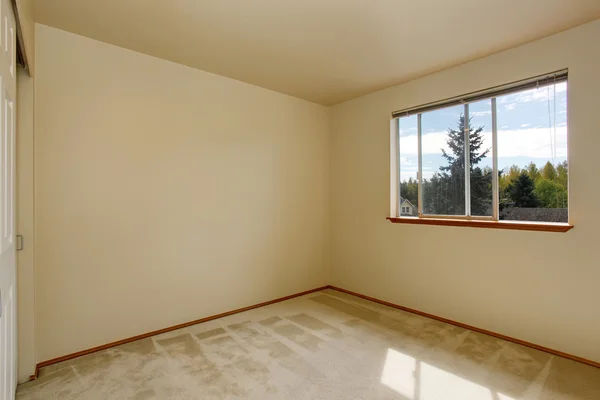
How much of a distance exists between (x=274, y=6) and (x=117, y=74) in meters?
1.58

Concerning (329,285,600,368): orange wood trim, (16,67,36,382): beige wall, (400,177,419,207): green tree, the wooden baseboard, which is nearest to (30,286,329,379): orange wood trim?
the wooden baseboard

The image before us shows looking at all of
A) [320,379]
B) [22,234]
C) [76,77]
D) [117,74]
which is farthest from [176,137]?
[320,379]

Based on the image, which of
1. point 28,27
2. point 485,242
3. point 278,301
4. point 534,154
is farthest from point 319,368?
point 28,27

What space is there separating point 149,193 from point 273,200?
4.97 feet

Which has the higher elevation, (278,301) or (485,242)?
(485,242)

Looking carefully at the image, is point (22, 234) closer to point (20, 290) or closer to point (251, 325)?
point (20, 290)

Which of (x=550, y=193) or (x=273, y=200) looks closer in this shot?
(x=550, y=193)

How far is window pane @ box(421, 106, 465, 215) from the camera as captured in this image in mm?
3400

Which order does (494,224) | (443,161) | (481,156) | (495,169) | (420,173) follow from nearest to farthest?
(494,224), (495,169), (481,156), (443,161), (420,173)

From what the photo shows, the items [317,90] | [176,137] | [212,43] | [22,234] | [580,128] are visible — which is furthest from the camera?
[317,90]

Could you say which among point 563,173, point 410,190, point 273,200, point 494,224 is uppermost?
point 563,173

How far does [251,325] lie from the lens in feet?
10.7

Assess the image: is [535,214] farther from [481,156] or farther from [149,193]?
[149,193]

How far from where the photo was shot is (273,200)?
4078 millimetres
